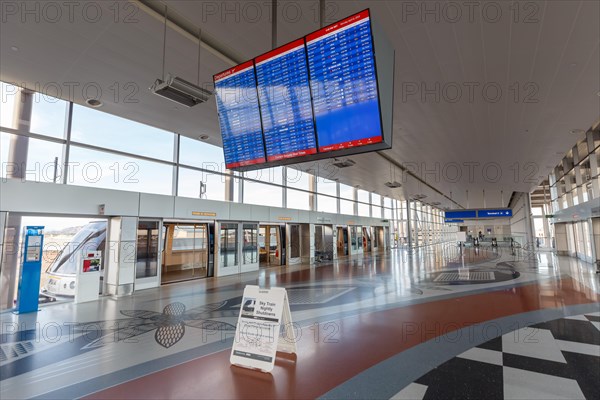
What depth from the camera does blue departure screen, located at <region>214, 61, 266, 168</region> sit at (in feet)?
10.6

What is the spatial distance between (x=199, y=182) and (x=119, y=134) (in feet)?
9.11

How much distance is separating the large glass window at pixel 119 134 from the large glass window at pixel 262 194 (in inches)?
134

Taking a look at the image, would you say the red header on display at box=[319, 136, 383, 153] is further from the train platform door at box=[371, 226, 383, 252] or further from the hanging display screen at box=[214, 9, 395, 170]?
the train platform door at box=[371, 226, 383, 252]

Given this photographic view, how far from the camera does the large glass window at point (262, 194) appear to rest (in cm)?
1187

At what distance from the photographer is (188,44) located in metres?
4.55

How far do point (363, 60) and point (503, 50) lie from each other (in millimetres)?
→ 3351

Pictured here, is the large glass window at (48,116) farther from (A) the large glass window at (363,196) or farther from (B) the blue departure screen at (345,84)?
(A) the large glass window at (363,196)

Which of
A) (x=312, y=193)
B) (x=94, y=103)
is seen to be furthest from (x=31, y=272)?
(x=312, y=193)

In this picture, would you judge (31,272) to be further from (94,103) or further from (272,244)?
(272,244)

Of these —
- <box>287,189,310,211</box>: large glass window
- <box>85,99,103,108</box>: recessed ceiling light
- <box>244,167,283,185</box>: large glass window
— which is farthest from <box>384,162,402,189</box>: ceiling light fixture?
<box>85,99,103,108</box>: recessed ceiling light

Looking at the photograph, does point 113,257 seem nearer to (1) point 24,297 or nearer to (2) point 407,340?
(1) point 24,297

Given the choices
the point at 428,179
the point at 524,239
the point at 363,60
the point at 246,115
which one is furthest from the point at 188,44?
the point at 524,239

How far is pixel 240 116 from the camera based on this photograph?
3396mm

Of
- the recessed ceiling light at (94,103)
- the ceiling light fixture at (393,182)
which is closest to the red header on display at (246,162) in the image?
the recessed ceiling light at (94,103)
